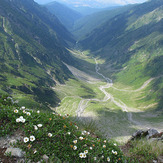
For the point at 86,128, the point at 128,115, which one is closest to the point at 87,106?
the point at 128,115

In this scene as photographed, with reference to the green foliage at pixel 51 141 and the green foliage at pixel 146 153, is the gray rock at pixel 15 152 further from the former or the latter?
the green foliage at pixel 146 153

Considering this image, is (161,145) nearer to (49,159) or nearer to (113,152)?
(113,152)

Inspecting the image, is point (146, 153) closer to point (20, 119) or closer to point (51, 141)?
point (51, 141)

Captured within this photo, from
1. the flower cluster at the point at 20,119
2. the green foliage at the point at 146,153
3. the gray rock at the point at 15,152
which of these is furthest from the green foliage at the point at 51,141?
the green foliage at the point at 146,153

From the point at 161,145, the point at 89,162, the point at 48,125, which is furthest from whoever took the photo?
the point at 161,145

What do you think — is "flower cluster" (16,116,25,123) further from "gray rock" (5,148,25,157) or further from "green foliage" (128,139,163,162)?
"green foliage" (128,139,163,162)

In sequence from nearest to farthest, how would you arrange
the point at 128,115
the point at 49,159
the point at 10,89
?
the point at 49,159 → the point at 10,89 → the point at 128,115

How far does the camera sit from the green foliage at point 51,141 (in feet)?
28.2

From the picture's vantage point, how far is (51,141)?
9.25m

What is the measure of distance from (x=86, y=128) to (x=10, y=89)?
156 meters

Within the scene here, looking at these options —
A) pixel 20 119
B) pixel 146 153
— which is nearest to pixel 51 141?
pixel 20 119

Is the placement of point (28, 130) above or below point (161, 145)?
above

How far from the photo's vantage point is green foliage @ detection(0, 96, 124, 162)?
8.59 metres

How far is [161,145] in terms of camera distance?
42.3 feet
